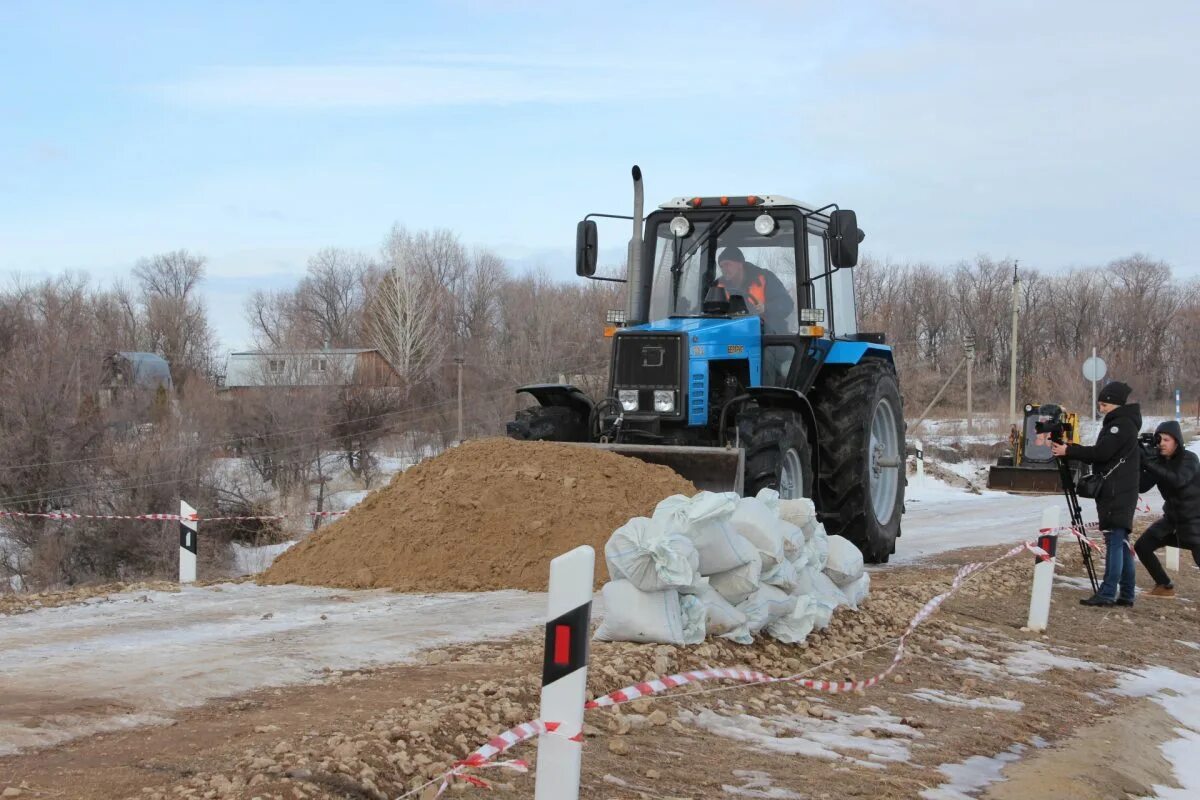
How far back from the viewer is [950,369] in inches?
2589

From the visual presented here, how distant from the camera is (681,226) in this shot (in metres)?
11.4

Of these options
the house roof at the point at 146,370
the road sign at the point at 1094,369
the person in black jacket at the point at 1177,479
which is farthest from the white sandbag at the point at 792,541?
the house roof at the point at 146,370

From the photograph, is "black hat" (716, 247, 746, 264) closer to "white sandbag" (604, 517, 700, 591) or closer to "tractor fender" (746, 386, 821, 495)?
"tractor fender" (746, 386, 821, 495)

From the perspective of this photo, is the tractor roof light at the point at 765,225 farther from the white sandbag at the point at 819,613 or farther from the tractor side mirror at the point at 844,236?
the white sandbag at the point at 819,613

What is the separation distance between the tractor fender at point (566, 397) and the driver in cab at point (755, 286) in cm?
160

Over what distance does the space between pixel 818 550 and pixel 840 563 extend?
0.32m

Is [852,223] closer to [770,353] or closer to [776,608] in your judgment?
[770,353]

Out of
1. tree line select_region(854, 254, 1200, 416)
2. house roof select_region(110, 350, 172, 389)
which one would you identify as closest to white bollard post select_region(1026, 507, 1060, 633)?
house roof select_region(110, 350, 172, 389)

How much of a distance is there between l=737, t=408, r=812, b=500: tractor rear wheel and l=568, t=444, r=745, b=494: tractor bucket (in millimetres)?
180

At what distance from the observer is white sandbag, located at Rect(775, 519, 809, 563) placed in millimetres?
7469

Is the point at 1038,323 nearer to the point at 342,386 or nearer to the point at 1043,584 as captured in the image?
the point at 342,386

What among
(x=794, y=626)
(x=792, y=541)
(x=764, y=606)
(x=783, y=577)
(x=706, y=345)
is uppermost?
(x=706, y=345)

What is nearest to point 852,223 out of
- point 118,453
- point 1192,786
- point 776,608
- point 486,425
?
point 776,608

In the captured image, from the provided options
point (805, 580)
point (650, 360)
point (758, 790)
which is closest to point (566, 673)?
point (758, 790)
